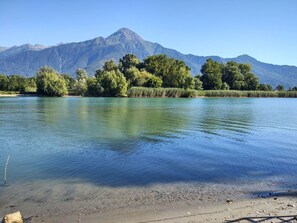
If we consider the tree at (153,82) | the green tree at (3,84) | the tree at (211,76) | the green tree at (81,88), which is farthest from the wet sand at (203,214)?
the green tree at (3,84)

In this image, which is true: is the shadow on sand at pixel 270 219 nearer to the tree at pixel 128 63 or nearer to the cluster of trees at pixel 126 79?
the cluster of trees at pixel 126 79

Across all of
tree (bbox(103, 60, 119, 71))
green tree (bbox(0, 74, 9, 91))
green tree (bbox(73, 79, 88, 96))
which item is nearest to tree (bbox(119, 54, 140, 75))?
tree (bbox(103, 60, 119, 71))

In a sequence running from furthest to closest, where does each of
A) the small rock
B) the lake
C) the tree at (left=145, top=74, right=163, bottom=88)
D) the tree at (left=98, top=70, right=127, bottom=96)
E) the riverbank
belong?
the tree at (left=145, top=74, right=163, bottom=88) → the riverbank → the tree at (left=98, top=70, right=127, bottom=96) → the lake → the small rock

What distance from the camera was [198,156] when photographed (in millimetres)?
20656

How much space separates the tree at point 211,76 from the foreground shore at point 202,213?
157971 millimetres

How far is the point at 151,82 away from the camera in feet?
465

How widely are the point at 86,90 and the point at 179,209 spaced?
138534 millimetres

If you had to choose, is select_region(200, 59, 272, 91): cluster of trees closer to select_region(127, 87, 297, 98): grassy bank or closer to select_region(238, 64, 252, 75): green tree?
select_region(238, 64, 252, 75): green tree

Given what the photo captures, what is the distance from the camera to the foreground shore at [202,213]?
10.1 metres

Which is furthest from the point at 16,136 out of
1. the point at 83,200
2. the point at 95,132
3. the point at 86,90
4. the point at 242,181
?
the point at 86,90

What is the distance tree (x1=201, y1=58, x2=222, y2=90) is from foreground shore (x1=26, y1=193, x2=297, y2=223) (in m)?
158

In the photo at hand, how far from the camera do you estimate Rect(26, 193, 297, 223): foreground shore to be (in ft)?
33.2

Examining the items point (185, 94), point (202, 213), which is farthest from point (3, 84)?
point (202, 213)

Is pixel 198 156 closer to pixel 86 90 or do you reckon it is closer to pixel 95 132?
pixel 95 132
